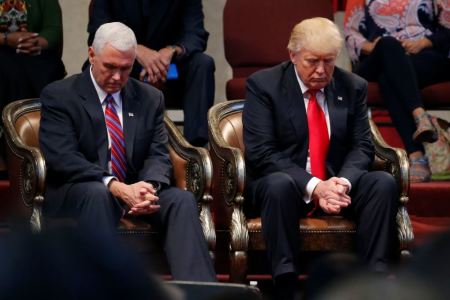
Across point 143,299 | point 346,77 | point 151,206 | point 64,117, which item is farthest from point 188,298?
point 346,77

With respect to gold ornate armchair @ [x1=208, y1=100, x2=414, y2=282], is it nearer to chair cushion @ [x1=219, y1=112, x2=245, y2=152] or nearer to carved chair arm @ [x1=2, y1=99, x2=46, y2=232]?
chair cushion @ [x1=219, y1=112, x2=245, y2=152]

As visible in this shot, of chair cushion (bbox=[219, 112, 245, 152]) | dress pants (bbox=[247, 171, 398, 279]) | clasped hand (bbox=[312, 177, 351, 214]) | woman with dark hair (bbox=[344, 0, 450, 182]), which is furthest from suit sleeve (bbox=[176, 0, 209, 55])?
clasped hand (bbox=[312, 177, 351, 214])

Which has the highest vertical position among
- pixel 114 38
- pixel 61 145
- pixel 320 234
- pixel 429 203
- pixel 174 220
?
pixel 114 38

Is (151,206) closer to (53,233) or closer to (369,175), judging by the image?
(369,175)

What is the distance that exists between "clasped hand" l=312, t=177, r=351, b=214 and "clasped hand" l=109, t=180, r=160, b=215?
1.98 feet

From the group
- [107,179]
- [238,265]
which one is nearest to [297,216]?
[238,265]

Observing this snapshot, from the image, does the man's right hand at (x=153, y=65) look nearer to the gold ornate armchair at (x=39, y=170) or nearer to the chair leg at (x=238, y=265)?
the gold ornate armchair at (x=39, y=170)

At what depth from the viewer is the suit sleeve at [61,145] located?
10.6 ft

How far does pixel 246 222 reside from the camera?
11.1 ft

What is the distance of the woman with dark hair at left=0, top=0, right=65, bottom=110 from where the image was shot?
4.44 m

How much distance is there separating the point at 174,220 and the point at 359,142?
88cm

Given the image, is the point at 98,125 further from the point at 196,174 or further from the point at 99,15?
the point at 99,15

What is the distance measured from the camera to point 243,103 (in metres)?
3.86

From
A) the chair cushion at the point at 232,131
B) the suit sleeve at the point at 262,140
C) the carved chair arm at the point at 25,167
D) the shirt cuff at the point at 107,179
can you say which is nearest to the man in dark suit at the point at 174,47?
the chair cushion at the point at 232,131
